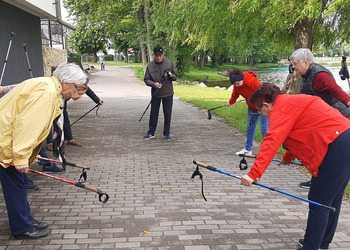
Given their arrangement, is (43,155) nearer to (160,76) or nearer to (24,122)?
(24,122)

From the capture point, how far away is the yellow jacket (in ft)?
9.98

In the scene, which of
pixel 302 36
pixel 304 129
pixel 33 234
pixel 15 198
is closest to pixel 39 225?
pixel 33 234

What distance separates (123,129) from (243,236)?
6.26 m

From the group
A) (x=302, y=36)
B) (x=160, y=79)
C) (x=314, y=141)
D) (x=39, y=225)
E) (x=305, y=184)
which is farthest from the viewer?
(x=302, y=36)

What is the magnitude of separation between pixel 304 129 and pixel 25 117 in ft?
7.91

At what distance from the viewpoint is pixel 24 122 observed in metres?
3.03

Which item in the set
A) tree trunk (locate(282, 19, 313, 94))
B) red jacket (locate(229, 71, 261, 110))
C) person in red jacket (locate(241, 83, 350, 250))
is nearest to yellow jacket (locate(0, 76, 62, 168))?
person in red jacket (locate(241, 83, 350, 250))

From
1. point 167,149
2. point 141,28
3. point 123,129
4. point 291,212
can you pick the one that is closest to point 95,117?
point 123,129

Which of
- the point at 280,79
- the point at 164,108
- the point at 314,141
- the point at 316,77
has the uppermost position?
the point at 316,77

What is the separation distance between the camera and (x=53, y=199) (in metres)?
4.63

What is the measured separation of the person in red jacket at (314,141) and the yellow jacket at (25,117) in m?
1.88

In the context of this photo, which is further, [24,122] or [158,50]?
[158,50]

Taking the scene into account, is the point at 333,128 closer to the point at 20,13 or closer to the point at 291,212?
the point at 291,212

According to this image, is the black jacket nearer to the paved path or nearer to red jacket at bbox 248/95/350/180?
the paved path
